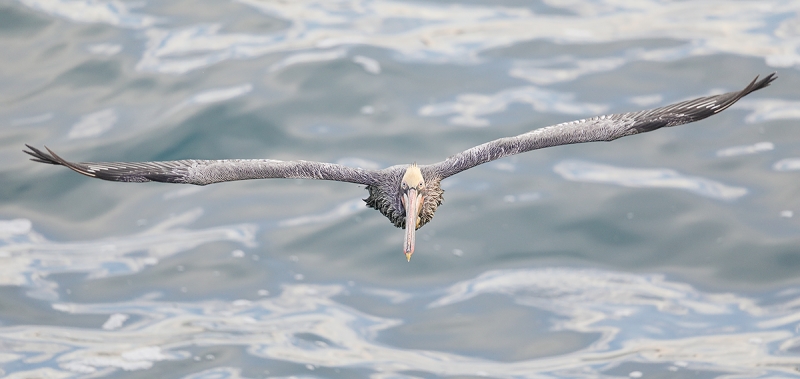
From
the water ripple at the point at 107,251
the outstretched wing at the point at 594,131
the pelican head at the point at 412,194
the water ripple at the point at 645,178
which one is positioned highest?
the water ripple at the point at 645,178

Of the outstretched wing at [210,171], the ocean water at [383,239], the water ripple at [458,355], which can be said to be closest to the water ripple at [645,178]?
the ocean water at [383,239]

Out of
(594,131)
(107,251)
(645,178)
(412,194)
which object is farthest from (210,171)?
(645,178)

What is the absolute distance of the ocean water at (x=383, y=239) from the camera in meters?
22.5

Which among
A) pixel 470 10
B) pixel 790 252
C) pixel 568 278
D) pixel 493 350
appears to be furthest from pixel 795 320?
pixel 470 10

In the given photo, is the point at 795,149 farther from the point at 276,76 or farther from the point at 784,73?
the point at 276,76

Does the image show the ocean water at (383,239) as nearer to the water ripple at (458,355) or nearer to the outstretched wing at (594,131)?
the water ripple at (458,355)

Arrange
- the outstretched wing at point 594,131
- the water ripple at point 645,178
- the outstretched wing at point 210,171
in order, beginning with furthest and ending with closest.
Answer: the water ripple at point 645,178 → the outstretched wing at point 594,131 → the outstretched wing at point 210,171

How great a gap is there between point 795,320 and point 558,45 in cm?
1020

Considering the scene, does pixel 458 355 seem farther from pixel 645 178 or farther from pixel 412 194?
pixel 412 194

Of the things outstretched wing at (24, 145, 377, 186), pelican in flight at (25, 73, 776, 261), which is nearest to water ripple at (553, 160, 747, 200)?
pelican in flight at (25, 73, 776, 261)

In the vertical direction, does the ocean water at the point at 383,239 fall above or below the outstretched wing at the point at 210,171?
above

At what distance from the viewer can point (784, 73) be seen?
26.5 metres

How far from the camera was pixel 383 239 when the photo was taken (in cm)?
2316

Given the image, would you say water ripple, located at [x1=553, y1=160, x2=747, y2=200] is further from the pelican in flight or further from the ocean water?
the pelican in flight
